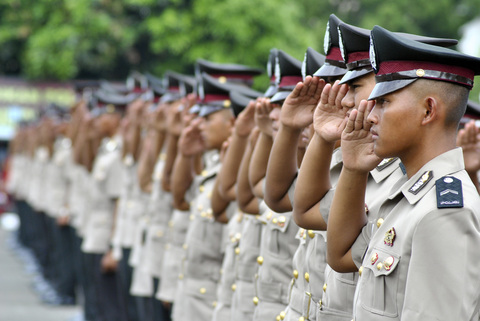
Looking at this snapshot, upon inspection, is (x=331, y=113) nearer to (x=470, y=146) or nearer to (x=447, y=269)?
(x=447, y=269)

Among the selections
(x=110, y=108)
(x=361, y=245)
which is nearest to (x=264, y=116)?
(x=361, y=245)

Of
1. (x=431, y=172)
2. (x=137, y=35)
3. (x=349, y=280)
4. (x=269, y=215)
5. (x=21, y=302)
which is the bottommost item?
(x=21, y=302)

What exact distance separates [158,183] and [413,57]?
190 inches

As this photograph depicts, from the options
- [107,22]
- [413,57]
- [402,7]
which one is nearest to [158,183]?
[413,57]

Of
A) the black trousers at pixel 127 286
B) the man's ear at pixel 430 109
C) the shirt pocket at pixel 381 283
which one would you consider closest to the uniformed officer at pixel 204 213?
the black trousers at pixel 127 286

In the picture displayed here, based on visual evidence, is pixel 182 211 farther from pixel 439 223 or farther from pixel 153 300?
pixel 439 223

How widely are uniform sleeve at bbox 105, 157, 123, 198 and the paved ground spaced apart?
209 centimetres

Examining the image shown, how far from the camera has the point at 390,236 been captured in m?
2.72

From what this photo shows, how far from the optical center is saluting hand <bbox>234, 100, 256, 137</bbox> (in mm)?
4770

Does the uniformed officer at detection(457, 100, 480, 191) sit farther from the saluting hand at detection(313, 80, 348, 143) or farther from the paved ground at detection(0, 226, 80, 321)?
the paved ground at detection(0, 226, 80, 321)

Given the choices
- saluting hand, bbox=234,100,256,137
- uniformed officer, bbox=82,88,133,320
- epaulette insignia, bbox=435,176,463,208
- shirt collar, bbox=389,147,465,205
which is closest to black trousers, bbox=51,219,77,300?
uniformed officer, bbox=82,88,133,320

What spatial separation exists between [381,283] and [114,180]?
6.74 m

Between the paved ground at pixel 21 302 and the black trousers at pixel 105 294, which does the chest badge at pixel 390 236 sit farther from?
the paved ground at pixel 21 302

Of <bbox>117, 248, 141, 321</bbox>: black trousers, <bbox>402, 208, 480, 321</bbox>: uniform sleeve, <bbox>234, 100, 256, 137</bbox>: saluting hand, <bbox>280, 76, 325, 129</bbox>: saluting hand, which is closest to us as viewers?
<bbox>402, 208, 480, 321</bbox>: uniform sleeve
